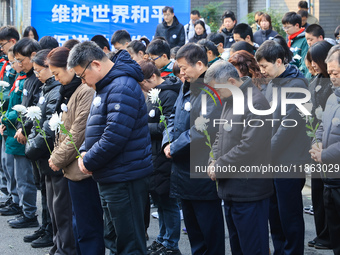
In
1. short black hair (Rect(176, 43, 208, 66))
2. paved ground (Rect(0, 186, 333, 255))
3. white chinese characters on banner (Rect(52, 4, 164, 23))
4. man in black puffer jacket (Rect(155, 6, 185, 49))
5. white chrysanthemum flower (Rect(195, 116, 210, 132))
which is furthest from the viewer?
white chinese characters on banner (Rect(52, 4, 164, 23))

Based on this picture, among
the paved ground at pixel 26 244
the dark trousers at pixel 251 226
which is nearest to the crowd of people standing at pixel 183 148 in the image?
the dark trousers at pixel 251 226

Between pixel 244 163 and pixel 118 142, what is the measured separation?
3.27ft

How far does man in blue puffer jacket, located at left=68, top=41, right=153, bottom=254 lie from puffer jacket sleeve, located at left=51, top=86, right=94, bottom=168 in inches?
17.6

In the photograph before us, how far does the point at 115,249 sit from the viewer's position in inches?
188

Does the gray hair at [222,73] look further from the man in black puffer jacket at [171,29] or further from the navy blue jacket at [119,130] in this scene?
the man in black puffer jacket at [171,29]

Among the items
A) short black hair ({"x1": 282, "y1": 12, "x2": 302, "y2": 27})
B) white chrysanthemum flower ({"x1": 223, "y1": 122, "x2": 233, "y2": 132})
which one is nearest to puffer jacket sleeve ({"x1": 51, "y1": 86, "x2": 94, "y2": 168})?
white chrysanthemum flower ({"x1": 223, "y1": 122, "x2": 233, "y2": 132})

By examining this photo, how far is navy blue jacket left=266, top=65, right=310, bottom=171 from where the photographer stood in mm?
4906

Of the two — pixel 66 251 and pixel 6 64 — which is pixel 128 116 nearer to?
pixel 66 251

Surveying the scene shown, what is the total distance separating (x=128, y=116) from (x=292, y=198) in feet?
5.92

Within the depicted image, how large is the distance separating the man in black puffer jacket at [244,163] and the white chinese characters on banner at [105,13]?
720 cm

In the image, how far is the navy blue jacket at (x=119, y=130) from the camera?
419 cm

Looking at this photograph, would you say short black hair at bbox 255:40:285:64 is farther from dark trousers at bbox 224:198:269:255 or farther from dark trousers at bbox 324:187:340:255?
dark trousers at bbox 224:198:269:255

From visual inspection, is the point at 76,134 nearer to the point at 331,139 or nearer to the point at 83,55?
the point at 83,55

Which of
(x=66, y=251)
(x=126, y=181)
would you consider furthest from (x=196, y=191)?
(x=66, y=251)
